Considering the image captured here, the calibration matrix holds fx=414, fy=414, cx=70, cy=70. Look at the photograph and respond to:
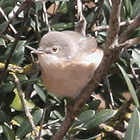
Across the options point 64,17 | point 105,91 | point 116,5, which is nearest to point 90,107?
point 105,91

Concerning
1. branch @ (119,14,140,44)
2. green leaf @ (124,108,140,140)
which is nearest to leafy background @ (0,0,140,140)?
green leaf @ (124,108,140,140)

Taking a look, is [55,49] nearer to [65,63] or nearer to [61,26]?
[65,63]

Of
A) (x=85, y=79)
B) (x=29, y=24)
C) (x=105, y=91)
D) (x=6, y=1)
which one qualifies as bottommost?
(x=105, y=91)

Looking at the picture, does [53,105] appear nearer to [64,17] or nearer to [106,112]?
[106,112]

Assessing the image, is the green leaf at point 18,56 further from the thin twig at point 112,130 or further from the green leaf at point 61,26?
the thin twig at point 112,130

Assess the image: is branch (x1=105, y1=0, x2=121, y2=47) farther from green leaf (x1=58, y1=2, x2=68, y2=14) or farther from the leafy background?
green leaf (x1=58, y1=2, x2=68, y2=14)

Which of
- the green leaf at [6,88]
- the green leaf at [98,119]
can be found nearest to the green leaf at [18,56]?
the green leaf at [6,88]
